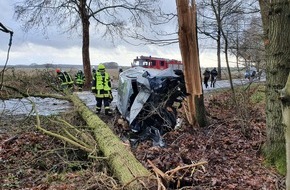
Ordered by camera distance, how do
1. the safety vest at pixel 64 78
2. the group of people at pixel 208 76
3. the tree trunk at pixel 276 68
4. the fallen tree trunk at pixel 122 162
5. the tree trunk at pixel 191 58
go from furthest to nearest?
the group of people at pixel 208 76 → the safety vest at pixel 64 78 → the tree trunk at pixel 191 58 → the tree trunk at pixel 276 68 → the fallen tree trunk at pixel 122 162

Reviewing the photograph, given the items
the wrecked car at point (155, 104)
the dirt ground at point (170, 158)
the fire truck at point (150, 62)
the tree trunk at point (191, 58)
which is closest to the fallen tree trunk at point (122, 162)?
the dirt ground at point (170, 158)

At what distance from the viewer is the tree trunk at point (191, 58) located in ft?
23.2

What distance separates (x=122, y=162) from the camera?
14.3 feet

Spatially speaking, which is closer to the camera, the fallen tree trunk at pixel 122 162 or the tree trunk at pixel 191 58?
the fallen tree trunk at pixel 122 162

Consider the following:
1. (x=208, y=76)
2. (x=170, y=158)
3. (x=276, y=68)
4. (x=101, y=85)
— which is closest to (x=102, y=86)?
(x=101, y=85)

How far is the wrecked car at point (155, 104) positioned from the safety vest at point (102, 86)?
2.86 meters

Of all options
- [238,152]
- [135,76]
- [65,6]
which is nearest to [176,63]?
[65,6]

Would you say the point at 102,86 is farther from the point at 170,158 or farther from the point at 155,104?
the point at 170,158

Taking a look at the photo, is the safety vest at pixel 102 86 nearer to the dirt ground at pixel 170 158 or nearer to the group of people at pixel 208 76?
the dirt ground at pixel 170 158

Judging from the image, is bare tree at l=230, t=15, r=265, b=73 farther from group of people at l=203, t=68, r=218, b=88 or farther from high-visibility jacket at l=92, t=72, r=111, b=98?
group of people at l=203, t=68, r=218, b=88

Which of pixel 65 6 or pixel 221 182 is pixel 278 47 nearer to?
pixel 221 182

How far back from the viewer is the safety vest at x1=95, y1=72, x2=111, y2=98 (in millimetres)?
10313

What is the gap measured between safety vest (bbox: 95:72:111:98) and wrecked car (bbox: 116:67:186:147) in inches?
112

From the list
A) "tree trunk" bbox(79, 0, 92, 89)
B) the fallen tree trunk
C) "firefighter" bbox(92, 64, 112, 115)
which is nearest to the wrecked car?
the fallen tree trunk
